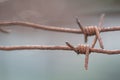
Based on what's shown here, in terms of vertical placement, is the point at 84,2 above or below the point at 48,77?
above

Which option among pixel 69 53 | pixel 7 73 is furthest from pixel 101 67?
pixel 7 73

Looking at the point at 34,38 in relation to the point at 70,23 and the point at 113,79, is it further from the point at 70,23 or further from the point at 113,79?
the point at 113,79

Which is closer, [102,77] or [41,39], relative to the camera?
[102,77]

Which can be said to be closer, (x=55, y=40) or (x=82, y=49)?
(x=82, y=49)

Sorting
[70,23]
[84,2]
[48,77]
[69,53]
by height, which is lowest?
[48,77]

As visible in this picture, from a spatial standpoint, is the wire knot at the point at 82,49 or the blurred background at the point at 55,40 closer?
the wire knot at the point at 82,49

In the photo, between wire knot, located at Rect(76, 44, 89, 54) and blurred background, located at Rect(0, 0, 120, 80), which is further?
blurred background, located at Rect(0, 0, 120, 80)

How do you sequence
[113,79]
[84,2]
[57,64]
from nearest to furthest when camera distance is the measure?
[113,79] → [57,64] → [84,2]

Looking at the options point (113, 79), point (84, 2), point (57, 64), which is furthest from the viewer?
point (84, 2)
